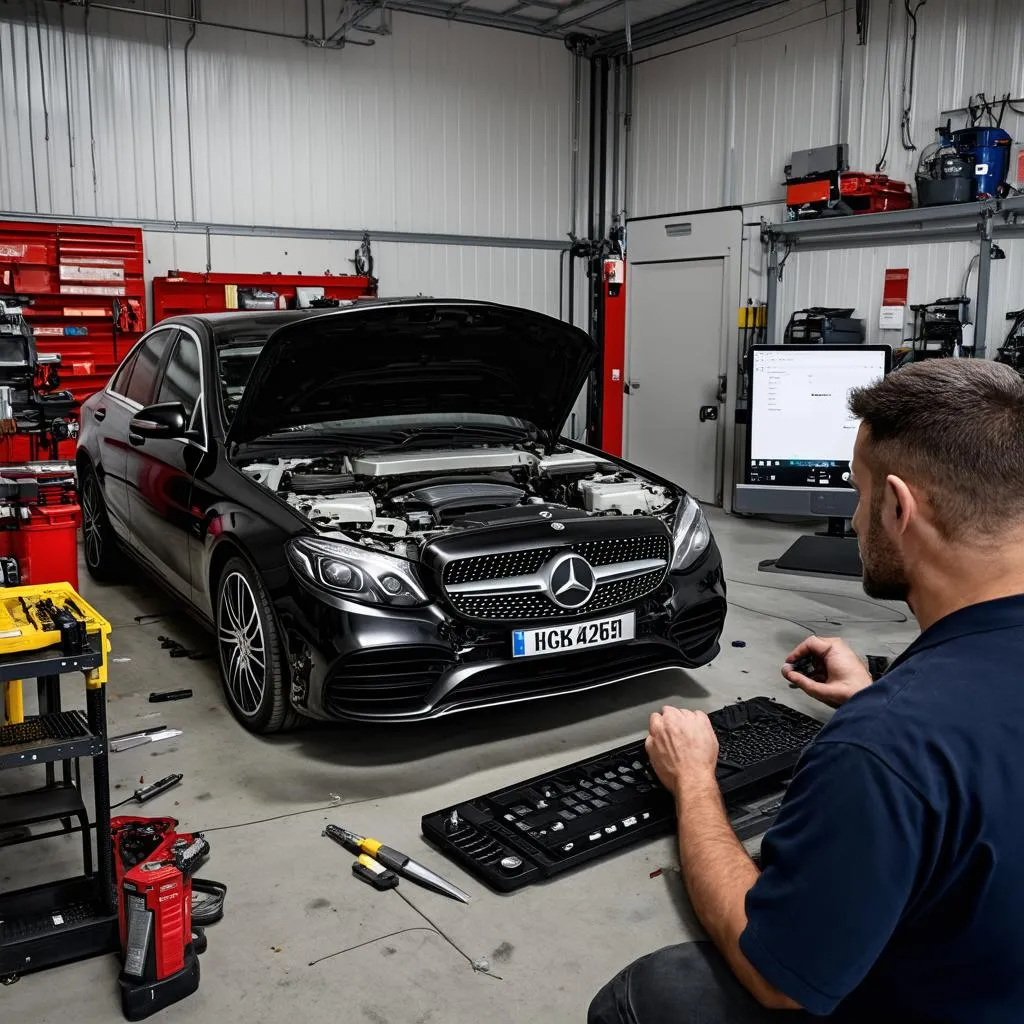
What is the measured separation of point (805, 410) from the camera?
17.1ft

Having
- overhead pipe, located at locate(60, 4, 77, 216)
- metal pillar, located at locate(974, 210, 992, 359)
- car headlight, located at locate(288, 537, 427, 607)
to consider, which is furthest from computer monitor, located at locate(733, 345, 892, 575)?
overhead pipe, located at locate(60, 4, 77, 216)

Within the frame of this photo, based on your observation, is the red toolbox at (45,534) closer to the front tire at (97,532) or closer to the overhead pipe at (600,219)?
the front tire at (97,532)

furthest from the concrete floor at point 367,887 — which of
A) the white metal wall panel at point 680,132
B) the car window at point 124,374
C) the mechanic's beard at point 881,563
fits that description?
the white metal wall panel at point 680,132

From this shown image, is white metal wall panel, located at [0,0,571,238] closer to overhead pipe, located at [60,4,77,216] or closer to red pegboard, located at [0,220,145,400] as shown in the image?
overhead pipe, located at [60,4,77,216]

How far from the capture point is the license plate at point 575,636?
304 cm

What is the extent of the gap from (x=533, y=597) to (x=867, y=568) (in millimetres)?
1900

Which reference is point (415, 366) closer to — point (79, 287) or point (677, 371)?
point (79, 287)

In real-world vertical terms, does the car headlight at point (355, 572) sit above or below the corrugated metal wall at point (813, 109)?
below

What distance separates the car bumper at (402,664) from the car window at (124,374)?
2.27 m

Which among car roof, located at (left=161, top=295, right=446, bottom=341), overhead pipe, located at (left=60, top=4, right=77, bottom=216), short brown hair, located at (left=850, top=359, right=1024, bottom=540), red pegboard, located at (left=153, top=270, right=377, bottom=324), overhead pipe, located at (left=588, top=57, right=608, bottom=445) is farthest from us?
overhead pipe, located at (left=588, top=57, right=608, bottom=445)

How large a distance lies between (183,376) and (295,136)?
470cm

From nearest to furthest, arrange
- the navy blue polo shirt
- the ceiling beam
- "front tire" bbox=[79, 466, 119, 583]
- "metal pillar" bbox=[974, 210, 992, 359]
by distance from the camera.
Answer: the navy blue polo shirt
"front tire" bbox=[79, 466, 119, 583]
"metal pillar" bbox=[974, 210, 992, 359]
the ceiling beam

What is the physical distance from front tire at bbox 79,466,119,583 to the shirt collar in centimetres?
455

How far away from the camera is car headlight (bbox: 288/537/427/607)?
9.66 ft
